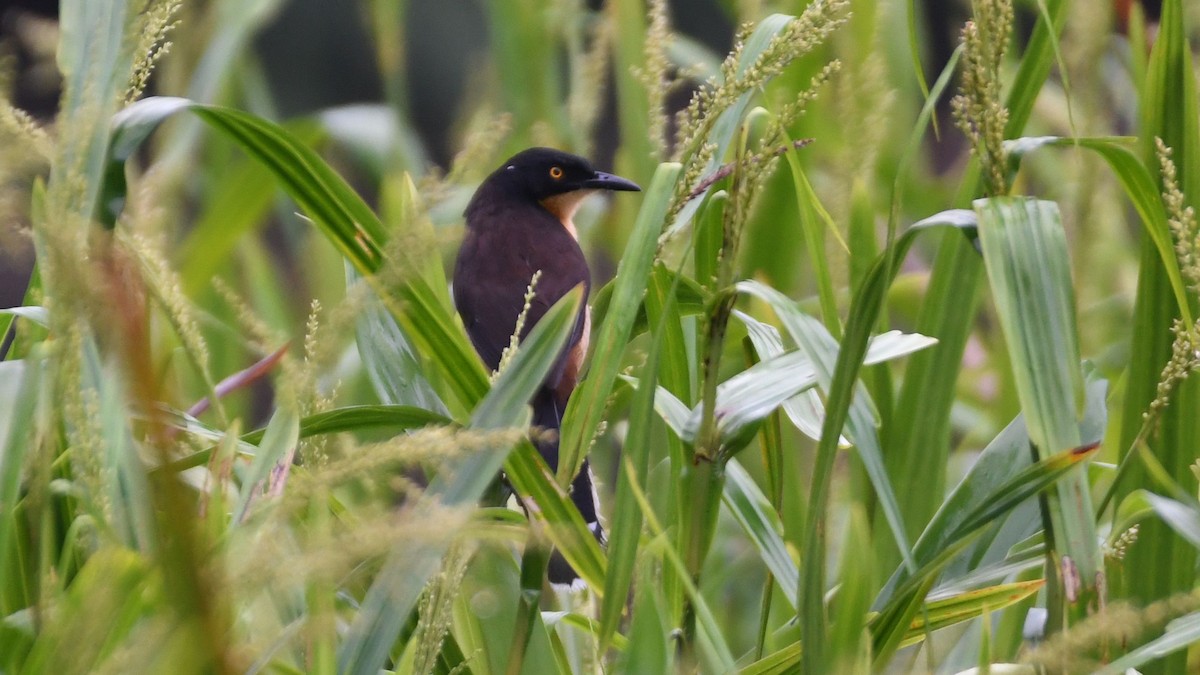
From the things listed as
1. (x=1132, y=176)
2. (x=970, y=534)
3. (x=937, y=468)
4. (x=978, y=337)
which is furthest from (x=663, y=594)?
(x=978, y=337)

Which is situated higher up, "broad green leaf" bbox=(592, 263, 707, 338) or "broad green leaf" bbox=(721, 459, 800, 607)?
"broad green leaf" bbox=(592, 263, 707, 338)

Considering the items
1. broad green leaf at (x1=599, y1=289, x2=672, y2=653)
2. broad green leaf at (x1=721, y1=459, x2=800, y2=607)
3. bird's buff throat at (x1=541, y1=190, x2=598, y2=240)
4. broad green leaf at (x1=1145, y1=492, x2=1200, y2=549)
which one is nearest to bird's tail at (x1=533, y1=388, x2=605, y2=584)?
broad green leaf at (x1=721, y1=459, x2=800, y2=607)

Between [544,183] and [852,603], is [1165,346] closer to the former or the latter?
[852,603]

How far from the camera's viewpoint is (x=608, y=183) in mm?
2717

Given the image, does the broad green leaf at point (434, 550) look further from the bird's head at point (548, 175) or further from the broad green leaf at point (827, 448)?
the bird's head at point (548, 175)

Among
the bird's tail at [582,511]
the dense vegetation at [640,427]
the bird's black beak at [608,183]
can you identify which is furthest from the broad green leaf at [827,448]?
the bird's black beak at [608,183]

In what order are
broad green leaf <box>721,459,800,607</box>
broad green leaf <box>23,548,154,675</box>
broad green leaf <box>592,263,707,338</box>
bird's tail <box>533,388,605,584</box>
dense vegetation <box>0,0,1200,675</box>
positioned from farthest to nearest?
bird's tail <box>533,388,605,584</box> < broad green leaf <box>592,263,707,338</box> < broad green leaf <box>721,459,800,607</box> < dense vegetation <box>0,0,1200,675</box> < broad green leaf <box>23,548,154,675</box>

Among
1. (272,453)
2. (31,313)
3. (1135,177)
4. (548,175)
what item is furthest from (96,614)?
(548,175)

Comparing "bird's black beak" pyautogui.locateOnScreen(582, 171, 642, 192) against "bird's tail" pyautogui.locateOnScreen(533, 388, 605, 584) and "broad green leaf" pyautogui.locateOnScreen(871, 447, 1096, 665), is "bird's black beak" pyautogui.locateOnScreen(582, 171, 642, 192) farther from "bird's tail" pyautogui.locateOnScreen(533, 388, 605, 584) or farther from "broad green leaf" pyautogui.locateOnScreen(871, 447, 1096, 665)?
"broad green leaf" pyautogui.locateOnScreen(871, 447, 1096, 665)

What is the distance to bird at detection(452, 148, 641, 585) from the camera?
245cm

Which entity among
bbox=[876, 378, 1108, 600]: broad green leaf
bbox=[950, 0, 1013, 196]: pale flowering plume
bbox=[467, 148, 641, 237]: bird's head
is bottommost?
bbox=[467, 148, 641, 237]: bird's head

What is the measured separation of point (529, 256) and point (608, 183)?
23 centimetres

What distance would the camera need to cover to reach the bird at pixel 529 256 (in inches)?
96.3

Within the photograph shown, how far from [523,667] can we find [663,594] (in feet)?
0.47
